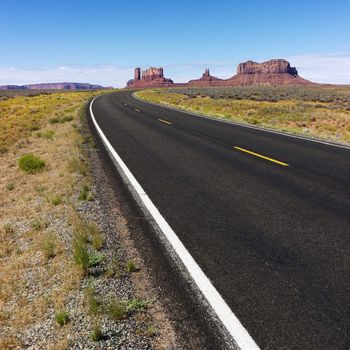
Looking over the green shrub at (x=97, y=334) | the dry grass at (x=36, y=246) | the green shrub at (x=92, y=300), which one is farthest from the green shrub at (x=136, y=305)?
the dry grass at (x=36, y=246)

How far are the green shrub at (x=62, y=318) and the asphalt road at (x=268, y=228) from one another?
1.50 m

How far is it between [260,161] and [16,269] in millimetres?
7088

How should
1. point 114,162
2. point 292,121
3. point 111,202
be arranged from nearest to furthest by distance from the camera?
point 111,202, point 114,162, point 292,121

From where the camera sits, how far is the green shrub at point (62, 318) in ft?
11.1

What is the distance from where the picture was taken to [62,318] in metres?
3.40

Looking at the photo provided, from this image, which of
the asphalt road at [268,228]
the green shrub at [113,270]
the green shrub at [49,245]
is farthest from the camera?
the green shrub at [49,245]

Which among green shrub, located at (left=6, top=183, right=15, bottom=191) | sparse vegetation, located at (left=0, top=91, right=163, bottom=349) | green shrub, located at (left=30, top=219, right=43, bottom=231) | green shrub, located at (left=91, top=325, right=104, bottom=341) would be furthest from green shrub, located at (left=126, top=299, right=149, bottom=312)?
green shrub, located at (left=6, top=183, right=15, bottom=191)

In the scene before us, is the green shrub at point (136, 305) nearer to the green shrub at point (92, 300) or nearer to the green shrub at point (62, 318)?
the green shrub at point (92, 300)

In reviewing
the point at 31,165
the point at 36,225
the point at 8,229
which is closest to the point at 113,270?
the point at 36,225

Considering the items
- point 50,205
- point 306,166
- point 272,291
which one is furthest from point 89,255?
point 306,166

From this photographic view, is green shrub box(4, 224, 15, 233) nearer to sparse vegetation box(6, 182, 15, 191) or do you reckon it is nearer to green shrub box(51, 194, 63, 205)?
green shrub box(51, 194, 63, 205)

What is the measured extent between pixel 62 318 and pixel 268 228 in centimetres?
312

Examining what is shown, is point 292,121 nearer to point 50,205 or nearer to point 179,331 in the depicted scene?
point 50,205

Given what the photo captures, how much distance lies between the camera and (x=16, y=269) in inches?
181
